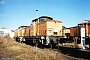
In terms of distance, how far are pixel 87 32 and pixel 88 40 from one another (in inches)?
→ 39.5

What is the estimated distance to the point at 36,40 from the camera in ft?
65.4

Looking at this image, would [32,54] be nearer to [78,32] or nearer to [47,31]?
[47,31]

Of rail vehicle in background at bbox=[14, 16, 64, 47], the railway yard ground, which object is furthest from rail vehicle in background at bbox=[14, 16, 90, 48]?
the railway yard ground

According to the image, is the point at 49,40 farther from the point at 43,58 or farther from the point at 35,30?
the point at 43,58

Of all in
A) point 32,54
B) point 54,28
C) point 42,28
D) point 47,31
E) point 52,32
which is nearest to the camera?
point 32,54

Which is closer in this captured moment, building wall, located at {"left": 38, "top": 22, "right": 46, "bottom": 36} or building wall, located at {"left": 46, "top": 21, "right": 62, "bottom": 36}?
building wall, located at {"left": 46, "top": 21, "right": 62, "bottom": 36}

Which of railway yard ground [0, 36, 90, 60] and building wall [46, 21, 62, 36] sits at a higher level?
building wall [46, 21, 62, 36]

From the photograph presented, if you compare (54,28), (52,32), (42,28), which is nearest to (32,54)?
(52,32)

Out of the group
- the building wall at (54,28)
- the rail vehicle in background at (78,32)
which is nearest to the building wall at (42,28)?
the building wall at (54,28)

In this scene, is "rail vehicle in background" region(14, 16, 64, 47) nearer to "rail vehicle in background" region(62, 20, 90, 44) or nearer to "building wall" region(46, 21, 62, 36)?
"building wall" region(46, 21, 62, 36)

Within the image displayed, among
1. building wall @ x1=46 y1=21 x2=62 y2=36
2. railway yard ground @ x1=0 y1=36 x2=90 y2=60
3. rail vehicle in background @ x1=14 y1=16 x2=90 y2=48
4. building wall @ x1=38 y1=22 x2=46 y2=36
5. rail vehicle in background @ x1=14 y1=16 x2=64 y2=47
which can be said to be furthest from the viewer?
building wall @ x1=38 y1=22 x2=46 y2=36

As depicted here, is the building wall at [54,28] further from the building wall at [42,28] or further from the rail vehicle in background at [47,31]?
the building wall at [42,28]

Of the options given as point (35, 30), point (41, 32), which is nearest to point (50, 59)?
point (41, 32)

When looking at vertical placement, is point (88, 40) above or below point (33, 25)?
below
